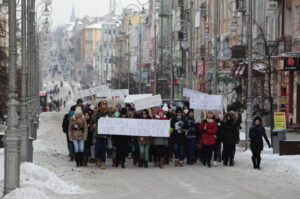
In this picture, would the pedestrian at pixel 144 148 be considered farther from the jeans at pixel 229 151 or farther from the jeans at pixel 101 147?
the jeans at pixel 229 151

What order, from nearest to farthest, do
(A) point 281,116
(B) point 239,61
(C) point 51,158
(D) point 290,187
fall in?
(D) point 290,187 < (C) point 51,158 < (A) point 281,116 < (B) point 239,61

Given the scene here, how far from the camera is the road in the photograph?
47.5 ft

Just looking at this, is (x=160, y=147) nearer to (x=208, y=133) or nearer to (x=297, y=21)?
(x=208, y=133)

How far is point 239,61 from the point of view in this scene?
50.2 m

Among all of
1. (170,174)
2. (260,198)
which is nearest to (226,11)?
(170,174)

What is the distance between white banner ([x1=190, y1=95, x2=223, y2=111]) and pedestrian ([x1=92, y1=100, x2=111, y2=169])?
3474mm

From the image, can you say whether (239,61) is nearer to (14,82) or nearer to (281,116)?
(281,116)

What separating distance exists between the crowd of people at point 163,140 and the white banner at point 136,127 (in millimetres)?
168

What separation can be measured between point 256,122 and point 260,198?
22.1 feet

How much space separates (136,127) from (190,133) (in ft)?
5.38

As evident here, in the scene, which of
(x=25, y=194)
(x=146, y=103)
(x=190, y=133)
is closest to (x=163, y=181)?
(x=190, y=133)

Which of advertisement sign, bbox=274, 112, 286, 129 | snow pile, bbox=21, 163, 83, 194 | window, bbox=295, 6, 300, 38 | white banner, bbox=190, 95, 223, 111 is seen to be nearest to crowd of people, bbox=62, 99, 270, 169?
white banner, bbox=190, 95, 223, 111

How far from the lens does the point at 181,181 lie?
16844mm

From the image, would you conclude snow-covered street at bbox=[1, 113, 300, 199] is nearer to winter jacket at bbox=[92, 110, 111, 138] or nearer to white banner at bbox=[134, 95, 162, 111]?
winter jacket at bbox=[92, 110, 111, 138]
